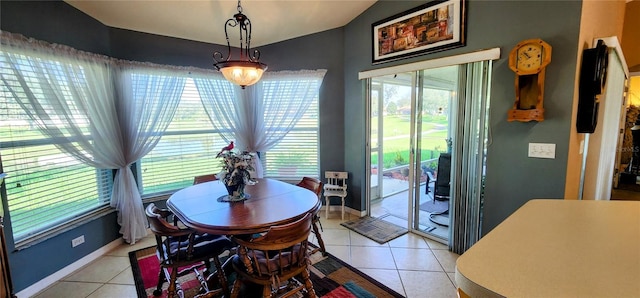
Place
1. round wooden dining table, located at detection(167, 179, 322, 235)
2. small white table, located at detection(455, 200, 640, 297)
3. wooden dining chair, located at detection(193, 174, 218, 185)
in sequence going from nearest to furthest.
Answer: small white table, located at detection(455, 200, 640, 297), round wooden dining table, located at detection(167, 179, 322, 235), wooden dining chair, located at detection(193, 174, 218, 185)

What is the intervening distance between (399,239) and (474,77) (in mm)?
1940

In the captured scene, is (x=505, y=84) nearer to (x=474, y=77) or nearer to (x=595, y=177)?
(x=474, y=77)

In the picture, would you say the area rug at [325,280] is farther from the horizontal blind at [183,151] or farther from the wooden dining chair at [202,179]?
the horizontal blind at [183,151]

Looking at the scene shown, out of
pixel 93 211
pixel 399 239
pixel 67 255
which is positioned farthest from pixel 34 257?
pixel 399 239

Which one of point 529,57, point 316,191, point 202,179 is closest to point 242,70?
A: point 316,191

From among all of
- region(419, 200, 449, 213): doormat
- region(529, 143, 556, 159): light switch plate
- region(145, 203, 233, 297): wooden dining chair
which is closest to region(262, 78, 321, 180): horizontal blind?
region(419, 200, 449, 213): doormat

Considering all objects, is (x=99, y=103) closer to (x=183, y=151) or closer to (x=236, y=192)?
(x=183, y=151)

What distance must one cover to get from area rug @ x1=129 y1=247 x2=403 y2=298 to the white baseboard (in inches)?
14.8

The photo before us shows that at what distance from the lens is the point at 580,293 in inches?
28.1

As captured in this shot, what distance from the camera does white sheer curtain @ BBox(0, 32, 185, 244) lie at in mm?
2324

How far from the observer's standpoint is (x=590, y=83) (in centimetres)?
212

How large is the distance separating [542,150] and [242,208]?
251 centimetres

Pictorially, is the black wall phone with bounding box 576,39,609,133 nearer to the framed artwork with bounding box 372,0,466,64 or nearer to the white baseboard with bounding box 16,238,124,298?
the framed artwork with bounding box 372,0,466,64

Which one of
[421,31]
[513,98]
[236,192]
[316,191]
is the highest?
[421,31]
